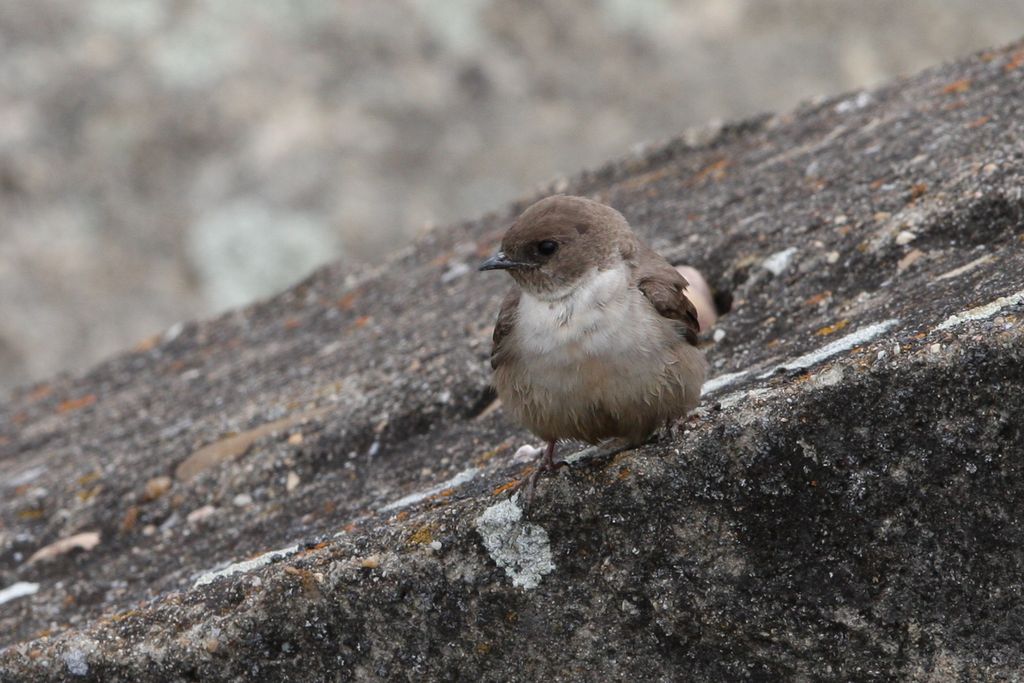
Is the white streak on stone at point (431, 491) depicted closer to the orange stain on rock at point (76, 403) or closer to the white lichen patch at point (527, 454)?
the white lichen patch at point (527, 454)

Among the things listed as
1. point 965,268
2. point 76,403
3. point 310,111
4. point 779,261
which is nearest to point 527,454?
point 779,261

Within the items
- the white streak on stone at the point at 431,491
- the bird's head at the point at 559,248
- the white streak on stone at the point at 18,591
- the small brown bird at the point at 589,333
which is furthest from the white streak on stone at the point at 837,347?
the white streak on stone at the point at 18,591

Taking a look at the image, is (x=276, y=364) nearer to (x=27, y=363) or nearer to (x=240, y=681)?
(x=240, y=681)

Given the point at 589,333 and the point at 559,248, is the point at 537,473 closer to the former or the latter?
the point at 589,333

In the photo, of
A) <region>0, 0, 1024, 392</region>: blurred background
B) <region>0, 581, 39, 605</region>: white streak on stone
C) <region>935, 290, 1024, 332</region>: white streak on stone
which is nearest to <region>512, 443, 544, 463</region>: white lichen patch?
<region>935, 290, 1024, 332</region>: white streak on stone

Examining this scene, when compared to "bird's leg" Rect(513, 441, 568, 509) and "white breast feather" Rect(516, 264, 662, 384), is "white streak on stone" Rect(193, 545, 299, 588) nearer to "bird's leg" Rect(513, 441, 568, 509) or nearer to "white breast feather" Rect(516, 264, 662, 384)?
"bird's leg" Rect(513, 441, 568, 509)
